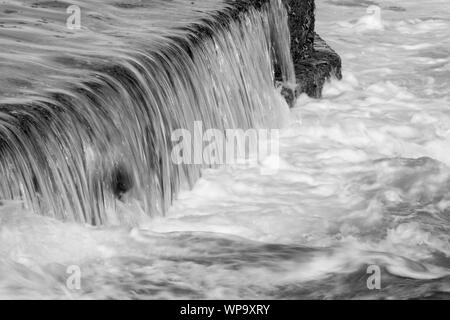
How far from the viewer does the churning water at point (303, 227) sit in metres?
4.89

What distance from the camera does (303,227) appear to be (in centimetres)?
632

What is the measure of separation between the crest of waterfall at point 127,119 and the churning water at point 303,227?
146 millimetres

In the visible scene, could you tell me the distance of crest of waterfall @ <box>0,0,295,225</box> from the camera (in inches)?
211

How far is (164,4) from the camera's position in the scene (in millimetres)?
8625

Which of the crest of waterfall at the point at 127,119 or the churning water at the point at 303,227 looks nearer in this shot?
the churning water at the point at 303,227

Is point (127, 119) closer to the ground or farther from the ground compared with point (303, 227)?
farther from the ground

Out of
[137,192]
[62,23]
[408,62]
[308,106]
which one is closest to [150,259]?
[137,192]

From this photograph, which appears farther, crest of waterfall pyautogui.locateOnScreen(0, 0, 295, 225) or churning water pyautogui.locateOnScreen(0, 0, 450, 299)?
crest of waterfall pyautogui.locateOnScreen(0, 0, 295, 225)

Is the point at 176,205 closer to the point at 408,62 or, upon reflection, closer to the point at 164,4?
the point at 164,4

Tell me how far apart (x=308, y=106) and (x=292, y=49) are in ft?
2.28

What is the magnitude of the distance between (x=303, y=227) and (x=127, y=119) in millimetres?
1189

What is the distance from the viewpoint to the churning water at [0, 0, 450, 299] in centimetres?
489

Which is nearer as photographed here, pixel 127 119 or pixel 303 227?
pixel 127 119

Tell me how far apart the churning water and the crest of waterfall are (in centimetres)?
15
